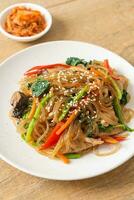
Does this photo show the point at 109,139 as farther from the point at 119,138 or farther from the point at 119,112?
the point at 119,112

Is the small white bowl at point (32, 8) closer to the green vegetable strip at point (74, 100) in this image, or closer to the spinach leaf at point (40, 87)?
the spinach leaf at point (40, 87)

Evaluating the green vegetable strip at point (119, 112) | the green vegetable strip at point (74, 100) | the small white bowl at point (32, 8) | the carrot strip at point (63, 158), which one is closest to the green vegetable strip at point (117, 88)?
the green vegetable strip at point (119, 112)

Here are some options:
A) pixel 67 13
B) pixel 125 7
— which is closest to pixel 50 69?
pixel 67 13

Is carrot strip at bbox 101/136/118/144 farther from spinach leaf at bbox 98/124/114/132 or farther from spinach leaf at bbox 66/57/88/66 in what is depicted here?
spinach leaf at bbox 66/57/88/66

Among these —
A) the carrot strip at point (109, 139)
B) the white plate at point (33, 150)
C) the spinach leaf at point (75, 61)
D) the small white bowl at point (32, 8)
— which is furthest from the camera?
the small white bowl at point (32, 8)

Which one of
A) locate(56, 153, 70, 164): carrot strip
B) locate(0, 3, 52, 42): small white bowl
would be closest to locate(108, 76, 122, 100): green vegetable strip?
locate(56, 153, 70, 164): carrot strip
